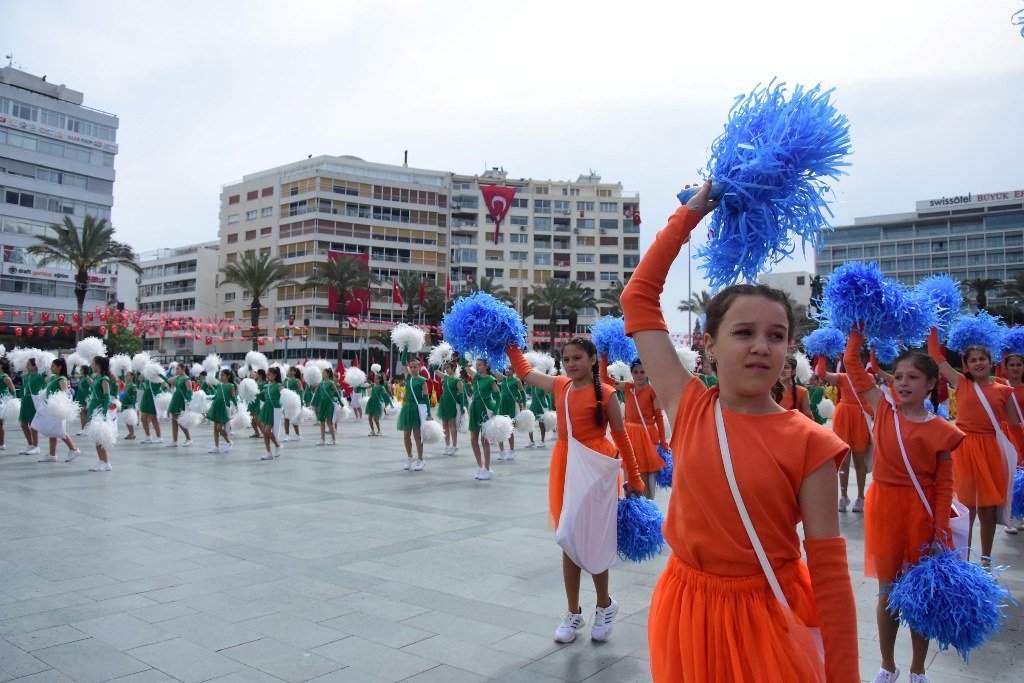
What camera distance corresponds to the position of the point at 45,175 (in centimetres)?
5522

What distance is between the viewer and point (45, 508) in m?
8.03

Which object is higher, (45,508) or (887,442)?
(887,442)

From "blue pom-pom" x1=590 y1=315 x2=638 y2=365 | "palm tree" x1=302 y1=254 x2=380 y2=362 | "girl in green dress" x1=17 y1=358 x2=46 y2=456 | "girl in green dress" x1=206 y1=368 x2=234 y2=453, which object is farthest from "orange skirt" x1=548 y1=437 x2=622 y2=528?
"palm tree" x1=302 y1=254 x2=380 y2=362

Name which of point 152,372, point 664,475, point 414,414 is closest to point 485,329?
point 664,475

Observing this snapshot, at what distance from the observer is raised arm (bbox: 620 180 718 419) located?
2.12 m

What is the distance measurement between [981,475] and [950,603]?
266 centimetres

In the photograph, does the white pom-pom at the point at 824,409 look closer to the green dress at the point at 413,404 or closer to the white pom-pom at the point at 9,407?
the green dress at the point at 413,404

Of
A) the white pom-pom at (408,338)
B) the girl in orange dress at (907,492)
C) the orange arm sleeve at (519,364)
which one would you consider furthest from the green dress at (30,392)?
the girl in orange dress at (907,492)

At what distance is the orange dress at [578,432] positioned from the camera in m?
4.59

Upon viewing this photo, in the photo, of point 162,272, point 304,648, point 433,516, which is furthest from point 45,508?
point 162,272

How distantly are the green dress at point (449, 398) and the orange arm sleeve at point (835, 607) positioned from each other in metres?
12.9

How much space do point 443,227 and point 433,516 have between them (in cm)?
6833

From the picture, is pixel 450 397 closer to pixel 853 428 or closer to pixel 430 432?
pixel 430 432

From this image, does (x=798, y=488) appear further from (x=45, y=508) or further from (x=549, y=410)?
(x=549, y=410)
